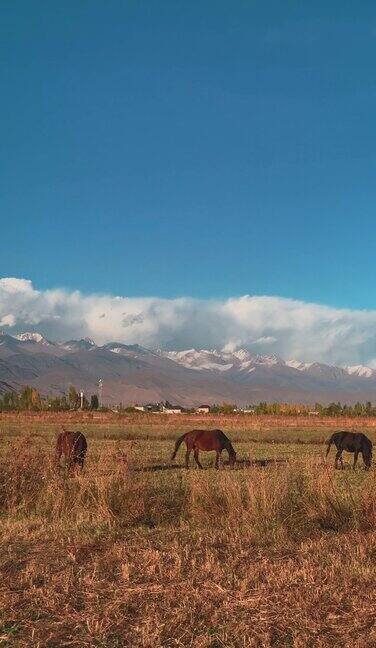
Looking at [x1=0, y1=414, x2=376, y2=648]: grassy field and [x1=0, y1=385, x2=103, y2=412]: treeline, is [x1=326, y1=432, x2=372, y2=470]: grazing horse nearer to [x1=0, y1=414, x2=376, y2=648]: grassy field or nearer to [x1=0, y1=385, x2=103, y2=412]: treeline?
[x1=0, y1=414, x2=376, y2=648]: grassy field

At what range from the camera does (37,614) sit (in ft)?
23.5

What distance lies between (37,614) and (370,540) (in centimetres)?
553

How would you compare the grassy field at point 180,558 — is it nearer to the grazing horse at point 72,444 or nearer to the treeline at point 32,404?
the grazing horse at point 72,444

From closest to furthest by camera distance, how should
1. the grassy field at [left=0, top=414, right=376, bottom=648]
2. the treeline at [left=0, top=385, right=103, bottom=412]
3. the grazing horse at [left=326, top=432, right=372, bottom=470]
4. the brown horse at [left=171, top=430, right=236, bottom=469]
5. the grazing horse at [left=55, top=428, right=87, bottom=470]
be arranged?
the grassy field at [left=0, top=414, right=376, bottom=648] < the grazing horse at [left=55, top=428, right=87, bottom=470] < the brown horse at [left=171, top=430, right=236, bottom=469] < the grazing horse at [left=326, top=432, right=372, bottom=470] < the treeline at [left=0, top=385, right=103, bottom=412]

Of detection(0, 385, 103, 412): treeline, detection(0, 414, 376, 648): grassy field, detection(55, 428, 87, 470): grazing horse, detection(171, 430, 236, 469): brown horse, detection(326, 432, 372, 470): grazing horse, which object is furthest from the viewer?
detection(0, 385, 103, 412): treeline

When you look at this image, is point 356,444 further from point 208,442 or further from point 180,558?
point 180,558

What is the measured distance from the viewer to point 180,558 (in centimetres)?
912

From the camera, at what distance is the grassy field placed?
6.84 meters

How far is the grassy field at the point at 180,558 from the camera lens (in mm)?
6836

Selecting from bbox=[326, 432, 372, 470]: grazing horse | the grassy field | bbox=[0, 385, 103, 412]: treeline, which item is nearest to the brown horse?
bbox=[326, 432, 372, 470]: grazing horse

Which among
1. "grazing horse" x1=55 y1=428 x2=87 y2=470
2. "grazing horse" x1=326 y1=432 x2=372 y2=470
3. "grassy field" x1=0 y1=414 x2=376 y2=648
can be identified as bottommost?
"grassy field" x1=0 y1=414 x2=376 y2=648

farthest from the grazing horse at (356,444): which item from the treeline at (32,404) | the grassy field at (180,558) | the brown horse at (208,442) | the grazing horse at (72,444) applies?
the treeline at (32,404)

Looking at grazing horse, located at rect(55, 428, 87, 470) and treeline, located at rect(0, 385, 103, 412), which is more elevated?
treeline, located at rect(0, 385, 103, 412)

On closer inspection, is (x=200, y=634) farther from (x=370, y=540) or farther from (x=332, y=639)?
(x=370, y=540)
